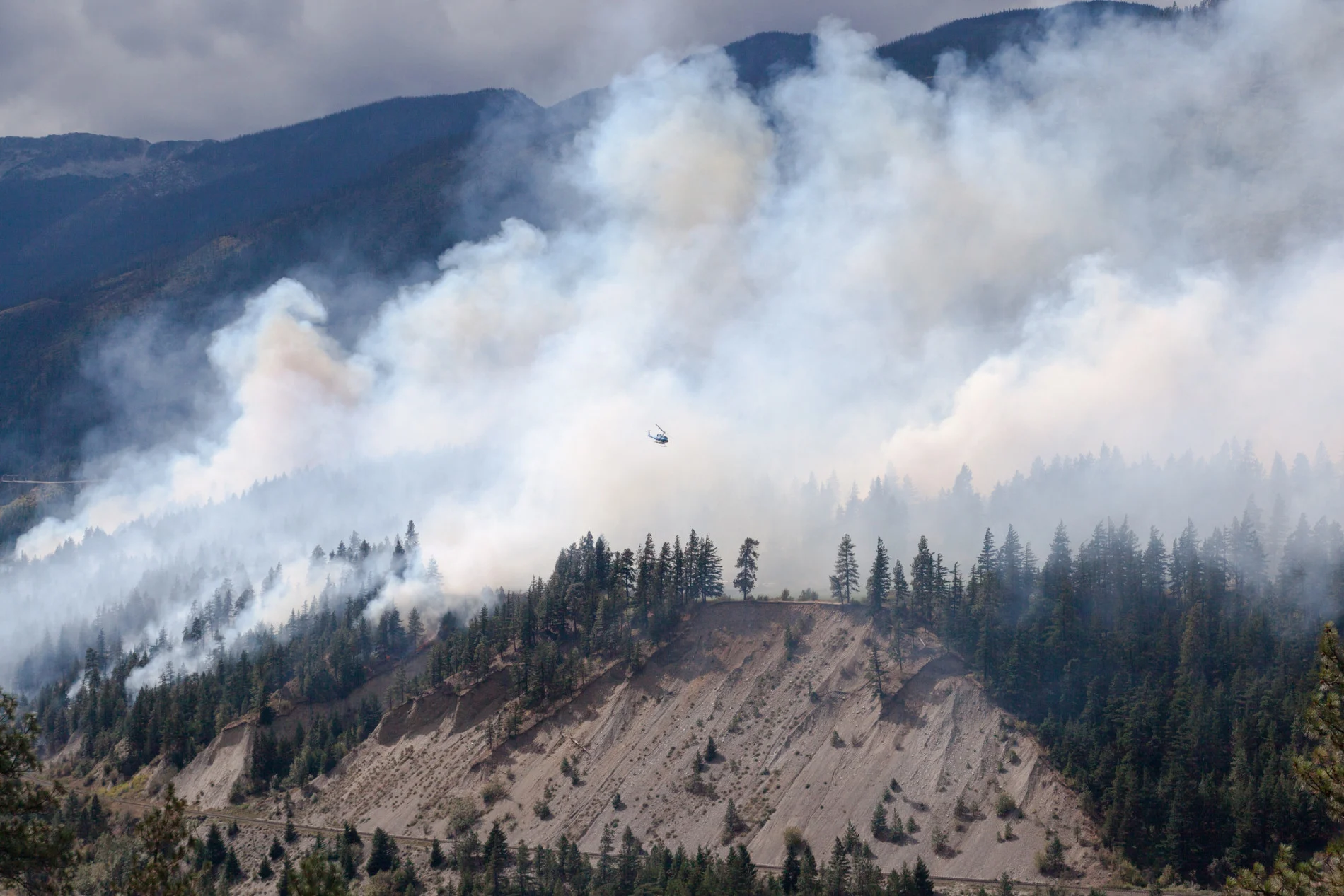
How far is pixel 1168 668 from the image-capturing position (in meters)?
173

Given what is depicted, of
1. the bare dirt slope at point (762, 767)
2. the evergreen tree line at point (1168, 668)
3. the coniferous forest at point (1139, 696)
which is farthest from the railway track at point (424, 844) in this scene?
the evergreen tree line at point (1168, 668)

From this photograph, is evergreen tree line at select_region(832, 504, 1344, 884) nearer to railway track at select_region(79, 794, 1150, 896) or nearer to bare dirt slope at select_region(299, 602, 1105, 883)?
bare dirt slope at select_region(299, 602, 1105, 883)

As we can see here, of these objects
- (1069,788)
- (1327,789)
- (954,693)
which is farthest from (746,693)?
(1327,789)

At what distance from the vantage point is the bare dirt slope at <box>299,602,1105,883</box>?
529ft

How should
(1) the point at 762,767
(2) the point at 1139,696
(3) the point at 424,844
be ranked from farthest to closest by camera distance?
(1) the point at 762,767 → (3) the point at 424,844 → (2) the point at 1139,696

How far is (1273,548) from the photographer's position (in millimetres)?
197625

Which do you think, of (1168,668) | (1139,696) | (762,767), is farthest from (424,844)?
(1168,668)

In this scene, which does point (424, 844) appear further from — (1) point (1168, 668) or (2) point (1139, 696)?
(1) point (1168, 668)

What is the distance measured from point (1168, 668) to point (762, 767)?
5983 centimetres

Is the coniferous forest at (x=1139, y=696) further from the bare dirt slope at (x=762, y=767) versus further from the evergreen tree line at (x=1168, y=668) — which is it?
the bare dirt slope at (x=762, y=767)

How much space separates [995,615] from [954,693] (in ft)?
49.3

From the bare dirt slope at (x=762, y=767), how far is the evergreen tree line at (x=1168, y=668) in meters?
6.18

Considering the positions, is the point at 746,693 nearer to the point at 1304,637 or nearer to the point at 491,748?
the point at 491,748

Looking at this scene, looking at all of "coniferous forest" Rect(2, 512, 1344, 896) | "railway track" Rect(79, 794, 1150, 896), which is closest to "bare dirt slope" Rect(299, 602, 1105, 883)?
"railway track" Rect(79, 794, 1150, 896)
